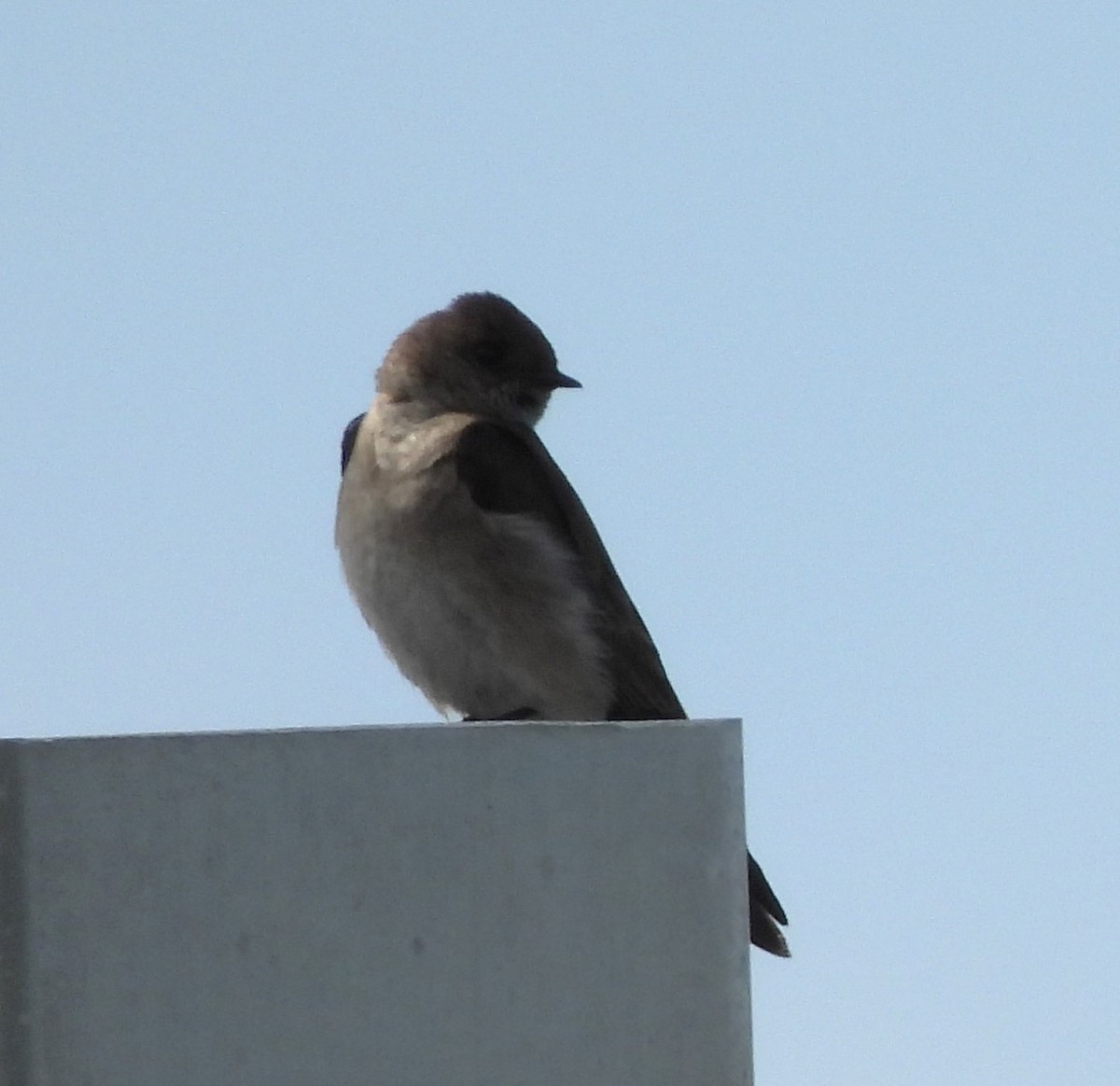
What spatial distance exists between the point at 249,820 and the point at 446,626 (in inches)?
154

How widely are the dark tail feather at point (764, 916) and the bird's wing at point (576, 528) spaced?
1.00m

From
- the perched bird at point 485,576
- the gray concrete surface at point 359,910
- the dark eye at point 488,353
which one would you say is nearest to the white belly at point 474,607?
the perched bird at point 485,576

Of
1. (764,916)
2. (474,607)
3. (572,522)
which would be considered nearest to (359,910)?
(764,916)

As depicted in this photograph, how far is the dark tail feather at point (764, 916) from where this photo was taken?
→ 6230 mm

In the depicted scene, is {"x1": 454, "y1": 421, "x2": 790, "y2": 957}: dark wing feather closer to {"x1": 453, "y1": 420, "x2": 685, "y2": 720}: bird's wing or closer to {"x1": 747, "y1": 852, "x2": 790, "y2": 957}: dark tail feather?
{"x1": 453, "y1": 420, "x2": 685, "y2": 720}: bird's wing

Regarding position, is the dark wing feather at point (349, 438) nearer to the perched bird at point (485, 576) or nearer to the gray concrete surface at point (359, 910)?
the perched bird at point (485, 576)

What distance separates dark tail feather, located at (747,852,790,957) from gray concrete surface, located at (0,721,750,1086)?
110 inches

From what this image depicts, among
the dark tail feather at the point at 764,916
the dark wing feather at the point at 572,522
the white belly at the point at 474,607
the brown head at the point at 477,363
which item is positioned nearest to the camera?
the dark tail feather at the point at 764,916

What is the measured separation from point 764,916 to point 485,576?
1.38 metres

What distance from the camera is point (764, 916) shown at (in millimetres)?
6281

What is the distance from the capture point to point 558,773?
3297 millimetres

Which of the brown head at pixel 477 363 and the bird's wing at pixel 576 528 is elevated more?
the brown head at pixel 477 363

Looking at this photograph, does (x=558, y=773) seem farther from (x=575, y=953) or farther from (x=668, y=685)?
(x=668, y=685)

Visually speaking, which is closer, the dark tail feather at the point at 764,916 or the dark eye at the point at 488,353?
the dark tail feather at the point at 764,916
